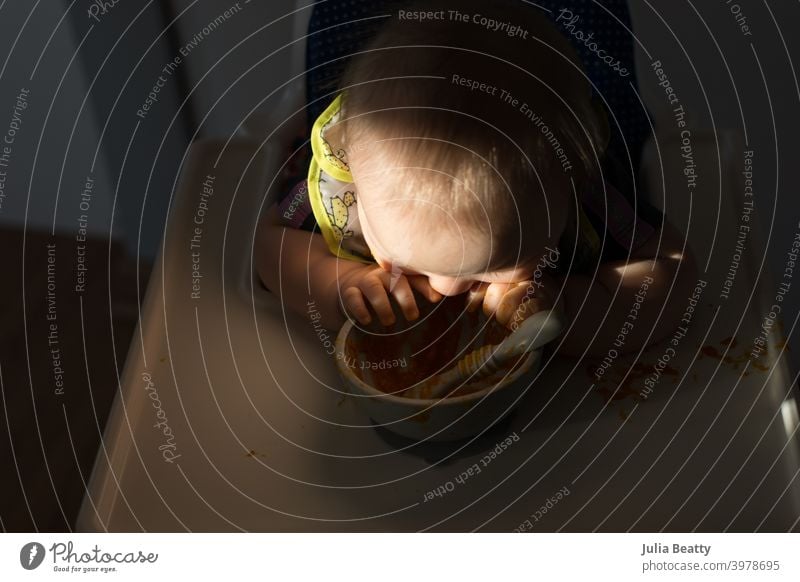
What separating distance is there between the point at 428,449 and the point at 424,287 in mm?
100

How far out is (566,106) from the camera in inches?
20.2

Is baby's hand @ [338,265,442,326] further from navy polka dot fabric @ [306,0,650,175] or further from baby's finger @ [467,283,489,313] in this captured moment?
navy polka dot fabric @ [306,0,650,175]

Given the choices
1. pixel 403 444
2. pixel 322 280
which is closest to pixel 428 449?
pixel 403 444

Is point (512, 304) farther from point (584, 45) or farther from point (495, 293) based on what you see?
point (584, 45)

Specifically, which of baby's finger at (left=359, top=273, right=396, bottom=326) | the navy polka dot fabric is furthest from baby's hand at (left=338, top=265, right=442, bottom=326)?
the navy polka dot fabric

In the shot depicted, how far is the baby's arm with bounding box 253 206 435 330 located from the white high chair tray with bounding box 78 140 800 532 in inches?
0.9

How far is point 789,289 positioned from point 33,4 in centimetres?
65

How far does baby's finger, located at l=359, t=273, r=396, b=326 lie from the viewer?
1.82 feet

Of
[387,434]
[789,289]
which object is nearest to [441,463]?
[387,434]

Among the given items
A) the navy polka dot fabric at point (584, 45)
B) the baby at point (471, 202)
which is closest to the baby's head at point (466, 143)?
the baby at point (471, 202)

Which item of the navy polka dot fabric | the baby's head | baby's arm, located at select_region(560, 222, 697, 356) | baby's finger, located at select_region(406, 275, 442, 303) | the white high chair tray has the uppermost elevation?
the navy polka dot fabric

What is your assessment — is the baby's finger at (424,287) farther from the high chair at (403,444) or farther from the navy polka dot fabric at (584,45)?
the navy polka dot fabric at (584,45)

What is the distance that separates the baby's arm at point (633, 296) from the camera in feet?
1.89
